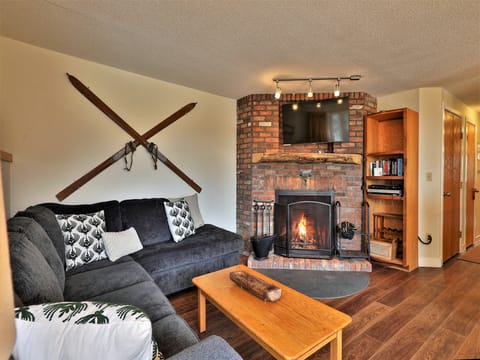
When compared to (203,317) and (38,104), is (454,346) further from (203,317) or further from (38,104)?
(38,104)

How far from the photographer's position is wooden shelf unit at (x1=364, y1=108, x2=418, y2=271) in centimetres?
294

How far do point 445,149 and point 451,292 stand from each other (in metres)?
1.79

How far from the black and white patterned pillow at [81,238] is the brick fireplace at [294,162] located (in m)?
1.88

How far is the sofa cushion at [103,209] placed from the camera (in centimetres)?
218

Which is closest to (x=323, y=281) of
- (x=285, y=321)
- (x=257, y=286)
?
(x=257, y=286)

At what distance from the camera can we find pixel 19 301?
864 millimetres

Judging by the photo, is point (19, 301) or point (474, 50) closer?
point (19, 301)

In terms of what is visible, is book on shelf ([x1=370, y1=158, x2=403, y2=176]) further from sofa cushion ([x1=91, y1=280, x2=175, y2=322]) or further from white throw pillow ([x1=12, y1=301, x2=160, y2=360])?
white throw pillow ([x1=12, y1=301, x2=160, y2=360])

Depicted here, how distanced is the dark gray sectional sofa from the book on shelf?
2.10 meters

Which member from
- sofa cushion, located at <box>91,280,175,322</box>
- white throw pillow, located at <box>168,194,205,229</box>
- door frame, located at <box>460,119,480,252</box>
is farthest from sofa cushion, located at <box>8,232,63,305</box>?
door frame, located at <box>460,119,480,252</box>

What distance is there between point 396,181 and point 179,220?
289 centimetres

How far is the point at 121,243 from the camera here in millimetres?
2154

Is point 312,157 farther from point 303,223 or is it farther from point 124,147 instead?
point 124,147

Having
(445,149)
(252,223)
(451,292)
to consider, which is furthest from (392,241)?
(252,223)
